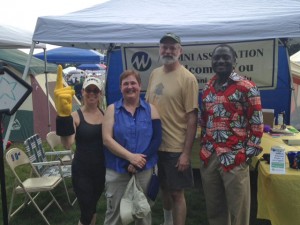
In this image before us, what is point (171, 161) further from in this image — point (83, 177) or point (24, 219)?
point (24, 219)

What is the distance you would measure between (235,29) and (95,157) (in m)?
1.63

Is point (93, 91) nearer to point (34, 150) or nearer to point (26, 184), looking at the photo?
point (26, 184)

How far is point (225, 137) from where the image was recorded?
2.57 m

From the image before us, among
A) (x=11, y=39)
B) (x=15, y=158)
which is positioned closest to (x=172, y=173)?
(x=15, y=158)

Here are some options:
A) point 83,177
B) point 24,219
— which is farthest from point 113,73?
point 83,177

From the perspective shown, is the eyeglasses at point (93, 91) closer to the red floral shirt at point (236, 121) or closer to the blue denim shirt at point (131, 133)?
the blue denim shirt at point (131, 133)

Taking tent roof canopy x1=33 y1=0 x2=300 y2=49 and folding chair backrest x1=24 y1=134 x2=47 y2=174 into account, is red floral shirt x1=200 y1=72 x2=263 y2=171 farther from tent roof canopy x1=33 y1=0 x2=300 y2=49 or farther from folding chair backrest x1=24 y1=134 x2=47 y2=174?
folding chair backrest x1=24 y1=134 x2=47 y2=174

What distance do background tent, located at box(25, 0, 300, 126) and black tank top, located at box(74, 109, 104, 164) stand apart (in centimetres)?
95

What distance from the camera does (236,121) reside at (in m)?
2.55

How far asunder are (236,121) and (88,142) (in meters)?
1.13

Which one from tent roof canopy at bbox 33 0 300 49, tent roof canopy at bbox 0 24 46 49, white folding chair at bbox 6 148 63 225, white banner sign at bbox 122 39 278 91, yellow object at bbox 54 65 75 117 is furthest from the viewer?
tent roof canopy at bbox 0 24 46 49

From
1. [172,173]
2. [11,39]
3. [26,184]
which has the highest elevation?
[11,39]

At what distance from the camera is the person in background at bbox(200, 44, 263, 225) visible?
253 cm

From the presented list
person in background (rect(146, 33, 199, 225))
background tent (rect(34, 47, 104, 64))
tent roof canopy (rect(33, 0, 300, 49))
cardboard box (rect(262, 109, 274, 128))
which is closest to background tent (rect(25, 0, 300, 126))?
tent roof canopy (rect(33, 0, 300, 49))
